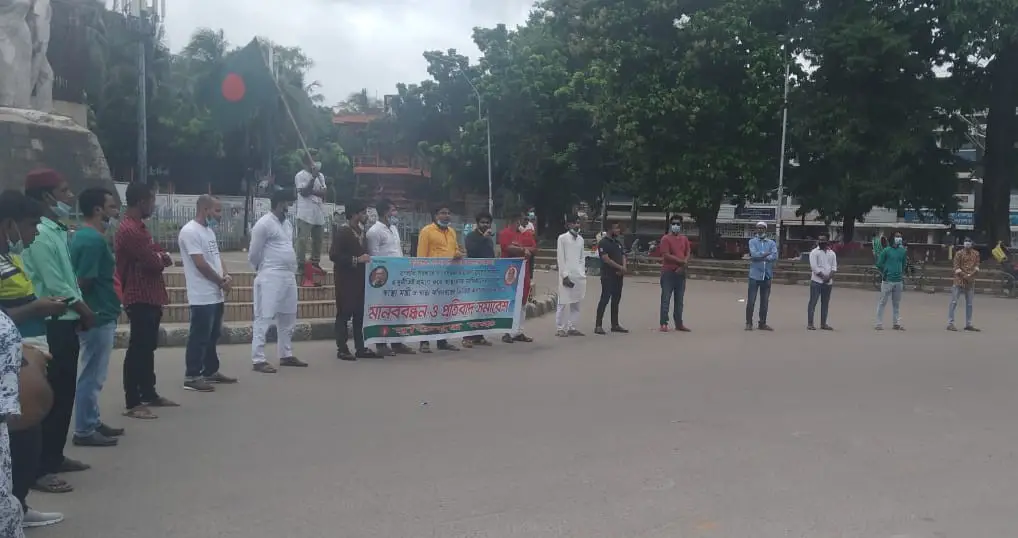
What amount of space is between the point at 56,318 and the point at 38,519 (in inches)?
50.8

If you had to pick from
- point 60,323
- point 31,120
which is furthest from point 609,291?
point 31,120

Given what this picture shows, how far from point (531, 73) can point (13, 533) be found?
1520 inches

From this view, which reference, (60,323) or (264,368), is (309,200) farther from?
(60,323)

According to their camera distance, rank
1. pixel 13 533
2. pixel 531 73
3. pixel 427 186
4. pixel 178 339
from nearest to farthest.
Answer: pixel 13 533 < pixel 178 339 < pixel 531 73 < pixel 427 186

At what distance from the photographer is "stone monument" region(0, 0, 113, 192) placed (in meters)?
15.8

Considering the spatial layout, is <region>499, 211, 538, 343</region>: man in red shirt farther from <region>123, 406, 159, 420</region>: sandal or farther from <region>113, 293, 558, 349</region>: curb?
<region>123, 406, 159, 420</region>: sandal

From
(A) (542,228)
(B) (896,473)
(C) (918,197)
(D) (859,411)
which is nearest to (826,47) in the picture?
(C) (918,197)

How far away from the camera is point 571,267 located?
41.7ft

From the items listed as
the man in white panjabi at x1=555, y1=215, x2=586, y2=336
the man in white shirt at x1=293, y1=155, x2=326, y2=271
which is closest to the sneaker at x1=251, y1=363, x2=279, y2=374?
the man in white shirt at x1=293, y1=155, x2=326, y2=271

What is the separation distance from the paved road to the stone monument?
831cm

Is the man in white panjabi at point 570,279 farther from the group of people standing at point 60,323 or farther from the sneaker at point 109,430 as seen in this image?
the sneaker at point 109,430

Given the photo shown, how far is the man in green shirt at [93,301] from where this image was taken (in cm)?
580

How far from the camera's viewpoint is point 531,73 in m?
40.5

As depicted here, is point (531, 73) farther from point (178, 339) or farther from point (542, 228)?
point (178, 339)
